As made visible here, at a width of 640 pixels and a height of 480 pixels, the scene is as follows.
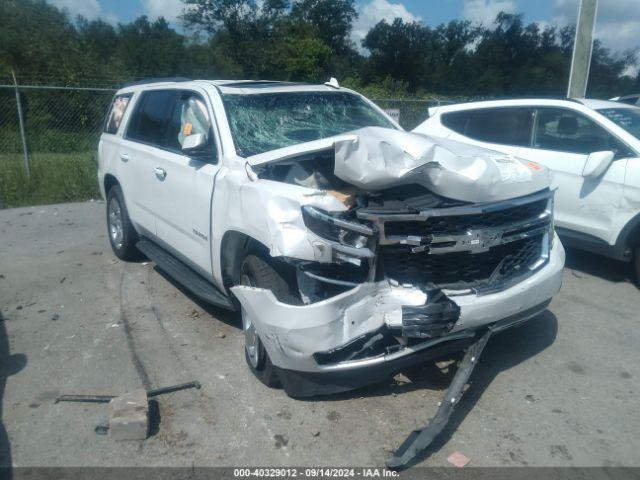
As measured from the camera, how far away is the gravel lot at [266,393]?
321cm

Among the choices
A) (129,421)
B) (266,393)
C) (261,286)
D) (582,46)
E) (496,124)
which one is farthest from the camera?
(582,46)

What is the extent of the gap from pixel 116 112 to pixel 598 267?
5739mm

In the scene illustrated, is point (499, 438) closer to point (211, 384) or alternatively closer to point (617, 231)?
point (211, 384)

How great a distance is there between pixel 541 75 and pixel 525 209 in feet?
144

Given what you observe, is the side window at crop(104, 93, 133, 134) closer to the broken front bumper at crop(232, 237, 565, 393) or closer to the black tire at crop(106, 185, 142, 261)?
the black tire at crop(106, 185, 142, 261)

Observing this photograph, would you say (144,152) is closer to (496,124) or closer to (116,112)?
(116,112)

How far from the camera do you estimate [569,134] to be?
6.21 meters

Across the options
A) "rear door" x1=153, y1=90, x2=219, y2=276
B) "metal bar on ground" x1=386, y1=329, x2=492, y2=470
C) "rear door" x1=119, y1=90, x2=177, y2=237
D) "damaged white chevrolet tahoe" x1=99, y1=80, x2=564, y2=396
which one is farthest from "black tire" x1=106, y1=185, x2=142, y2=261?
"metal bar on ground" x1=386, y1=329, x2=492, y2=470

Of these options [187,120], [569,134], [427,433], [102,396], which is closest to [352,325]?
[427,433]

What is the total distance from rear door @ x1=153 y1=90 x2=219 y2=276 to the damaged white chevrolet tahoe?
3 cm

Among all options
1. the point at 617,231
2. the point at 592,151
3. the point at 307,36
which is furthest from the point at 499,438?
the point at 307,36

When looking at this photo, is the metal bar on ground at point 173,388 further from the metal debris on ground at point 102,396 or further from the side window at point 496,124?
the side window at point 496,124

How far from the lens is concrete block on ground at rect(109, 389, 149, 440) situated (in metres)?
3.32

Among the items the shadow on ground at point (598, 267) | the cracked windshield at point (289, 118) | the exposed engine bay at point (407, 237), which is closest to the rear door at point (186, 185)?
the cracked windshield at point (289, 118)
